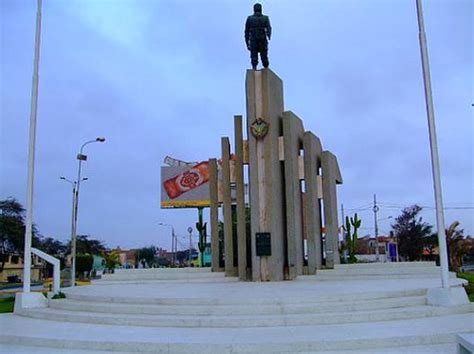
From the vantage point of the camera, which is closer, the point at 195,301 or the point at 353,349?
the point at 353,349

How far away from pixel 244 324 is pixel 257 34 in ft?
38.5

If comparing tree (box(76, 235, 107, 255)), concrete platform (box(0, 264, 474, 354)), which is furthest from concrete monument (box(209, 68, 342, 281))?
tree (box(76, 235, 107, 255))

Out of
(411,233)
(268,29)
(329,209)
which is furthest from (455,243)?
(268,29)

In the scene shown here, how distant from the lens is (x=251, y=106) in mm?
17422

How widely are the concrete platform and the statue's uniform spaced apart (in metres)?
10.1

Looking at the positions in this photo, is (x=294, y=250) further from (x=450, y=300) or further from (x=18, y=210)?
(x=18, y=210)

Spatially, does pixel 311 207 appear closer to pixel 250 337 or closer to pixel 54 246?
pixel 250 337

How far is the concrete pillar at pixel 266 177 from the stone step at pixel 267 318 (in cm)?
733

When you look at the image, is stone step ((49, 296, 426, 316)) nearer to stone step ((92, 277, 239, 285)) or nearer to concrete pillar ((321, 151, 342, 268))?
stone step ((92, 277, 239, 285))

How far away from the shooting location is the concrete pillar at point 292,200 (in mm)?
17031

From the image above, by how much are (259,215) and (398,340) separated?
9.61 m

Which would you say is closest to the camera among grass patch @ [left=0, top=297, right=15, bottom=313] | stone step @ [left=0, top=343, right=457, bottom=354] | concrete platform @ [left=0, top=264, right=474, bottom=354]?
stone step @ [left=0, top=343, right=457, bottom=354]

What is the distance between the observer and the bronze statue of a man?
17.7 meters

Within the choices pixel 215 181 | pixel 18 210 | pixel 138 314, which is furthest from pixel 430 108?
pixel 18 210
